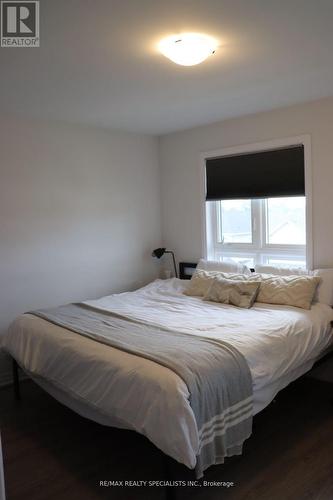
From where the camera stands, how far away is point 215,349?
2.40 m

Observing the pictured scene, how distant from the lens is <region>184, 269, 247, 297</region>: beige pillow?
3869mm

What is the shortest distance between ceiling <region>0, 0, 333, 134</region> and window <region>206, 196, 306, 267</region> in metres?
0.93

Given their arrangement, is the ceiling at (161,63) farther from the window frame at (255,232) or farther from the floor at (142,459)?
the floor at (142,459)

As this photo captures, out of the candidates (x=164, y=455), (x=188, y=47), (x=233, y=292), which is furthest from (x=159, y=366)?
(x=188, y=47)

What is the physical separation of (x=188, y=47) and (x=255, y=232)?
7.59 ft

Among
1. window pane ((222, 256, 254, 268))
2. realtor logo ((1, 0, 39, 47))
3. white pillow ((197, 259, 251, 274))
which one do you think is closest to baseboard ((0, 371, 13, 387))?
white pillow ((197, 259, 251, 274))

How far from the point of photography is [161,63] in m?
2.62

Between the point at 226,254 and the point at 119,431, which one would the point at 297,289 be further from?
the point at 119,431

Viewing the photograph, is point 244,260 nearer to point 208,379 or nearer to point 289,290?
point 289,290

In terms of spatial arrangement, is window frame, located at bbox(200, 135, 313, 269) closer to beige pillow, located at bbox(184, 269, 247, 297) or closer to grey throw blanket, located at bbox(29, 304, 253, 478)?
beige pillow, located at bbox(184, 269, 247, 297)

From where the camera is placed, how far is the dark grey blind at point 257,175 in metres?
3.83

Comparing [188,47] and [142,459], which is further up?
[188,47]

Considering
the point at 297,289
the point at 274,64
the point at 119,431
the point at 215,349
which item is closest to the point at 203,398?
the point at 215,349

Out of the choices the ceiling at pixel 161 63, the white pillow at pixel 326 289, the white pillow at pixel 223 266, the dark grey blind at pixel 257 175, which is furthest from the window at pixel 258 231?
the ceiling at pixel 161 63
